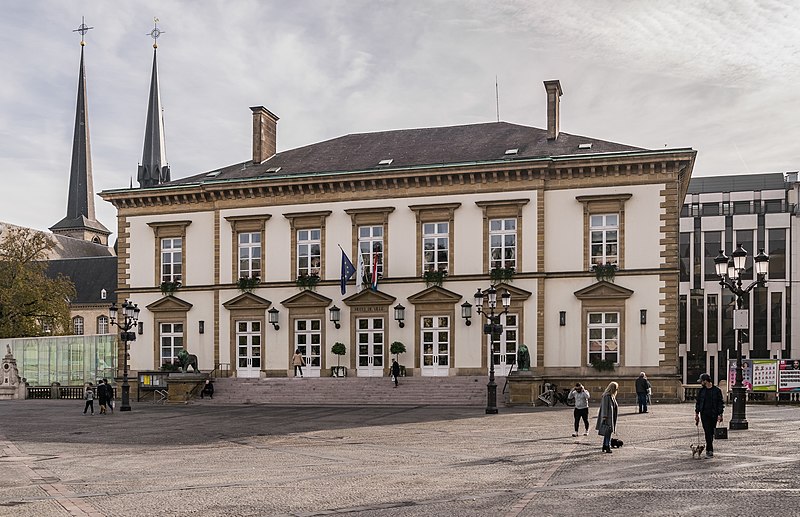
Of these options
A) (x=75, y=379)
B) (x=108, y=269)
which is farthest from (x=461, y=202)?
(x=108, y=269)

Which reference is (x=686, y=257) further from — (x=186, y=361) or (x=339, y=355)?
(x=186, y=361)

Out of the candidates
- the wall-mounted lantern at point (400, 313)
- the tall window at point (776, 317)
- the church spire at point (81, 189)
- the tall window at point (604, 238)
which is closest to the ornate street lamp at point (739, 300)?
the tall window at point (604, 238)

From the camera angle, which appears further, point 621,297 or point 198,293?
point 198,293

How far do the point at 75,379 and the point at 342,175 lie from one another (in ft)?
68.5

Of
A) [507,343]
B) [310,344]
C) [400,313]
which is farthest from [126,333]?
[507,343]

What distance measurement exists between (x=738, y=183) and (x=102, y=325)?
6766 cm

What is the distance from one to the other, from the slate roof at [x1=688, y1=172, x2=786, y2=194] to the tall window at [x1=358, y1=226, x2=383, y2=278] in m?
58.2

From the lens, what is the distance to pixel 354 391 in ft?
146

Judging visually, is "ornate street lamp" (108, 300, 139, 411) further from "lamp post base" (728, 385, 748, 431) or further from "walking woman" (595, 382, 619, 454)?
"lamp post base" (728, 385, 748, 431)

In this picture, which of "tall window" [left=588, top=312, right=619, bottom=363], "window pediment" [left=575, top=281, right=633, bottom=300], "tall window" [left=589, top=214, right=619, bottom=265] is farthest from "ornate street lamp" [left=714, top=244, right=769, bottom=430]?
"tall window" [left=589, top=214, right=619, bottom=265]

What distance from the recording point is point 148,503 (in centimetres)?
1514

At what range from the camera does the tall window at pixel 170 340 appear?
50875 mm

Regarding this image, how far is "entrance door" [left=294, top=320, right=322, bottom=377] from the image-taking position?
159 ft

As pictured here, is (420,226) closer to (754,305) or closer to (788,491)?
(788,491)
